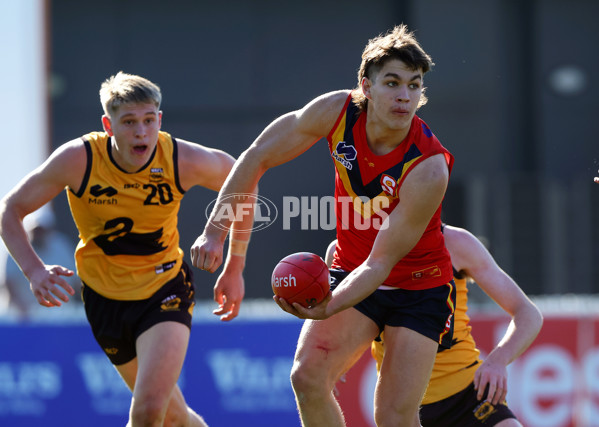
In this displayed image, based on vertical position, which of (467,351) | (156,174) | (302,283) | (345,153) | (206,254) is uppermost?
(345,153)

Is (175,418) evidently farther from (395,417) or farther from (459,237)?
(459,237)

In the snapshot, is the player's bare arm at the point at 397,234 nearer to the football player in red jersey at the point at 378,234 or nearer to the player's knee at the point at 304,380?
the football player in red jersey at the point at 378,234

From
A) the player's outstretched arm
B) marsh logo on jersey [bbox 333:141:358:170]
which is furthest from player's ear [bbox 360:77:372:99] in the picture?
the player's outstretched arm

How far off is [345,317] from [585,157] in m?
11.4

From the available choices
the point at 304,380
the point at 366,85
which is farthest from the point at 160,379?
the point at 366,85

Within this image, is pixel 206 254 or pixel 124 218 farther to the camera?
pixel 124 218

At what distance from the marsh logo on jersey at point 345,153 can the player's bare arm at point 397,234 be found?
1.05 feet

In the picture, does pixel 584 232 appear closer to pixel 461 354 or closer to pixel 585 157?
pixel 585 157

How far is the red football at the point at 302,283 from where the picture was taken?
4281 millimetres

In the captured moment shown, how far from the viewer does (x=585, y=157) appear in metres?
15.0

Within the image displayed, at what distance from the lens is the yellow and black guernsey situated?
5410mm

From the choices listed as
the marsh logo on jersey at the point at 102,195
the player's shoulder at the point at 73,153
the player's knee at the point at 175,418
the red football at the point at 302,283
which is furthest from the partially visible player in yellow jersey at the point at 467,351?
the player's shoulder at the point at 73,153

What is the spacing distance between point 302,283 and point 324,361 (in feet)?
1.56

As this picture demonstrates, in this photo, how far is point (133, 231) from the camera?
18.0 ft
